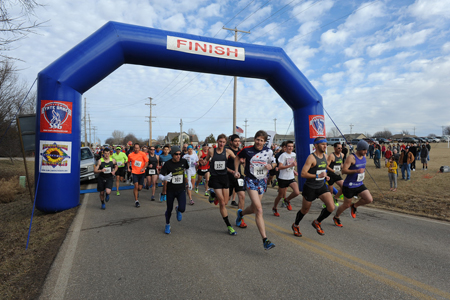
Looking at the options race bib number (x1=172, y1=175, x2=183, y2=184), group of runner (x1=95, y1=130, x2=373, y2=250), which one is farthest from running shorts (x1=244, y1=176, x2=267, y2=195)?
race bib number (x1=172, y1=175, x2=183, y2=184)

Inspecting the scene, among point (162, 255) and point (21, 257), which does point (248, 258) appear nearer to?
point (162, 255)

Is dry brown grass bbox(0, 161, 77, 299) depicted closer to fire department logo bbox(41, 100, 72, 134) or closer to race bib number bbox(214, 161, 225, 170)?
fire department logo bbox(41, 100, 72, 134)

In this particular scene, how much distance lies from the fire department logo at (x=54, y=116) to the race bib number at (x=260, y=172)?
5379 millimetres

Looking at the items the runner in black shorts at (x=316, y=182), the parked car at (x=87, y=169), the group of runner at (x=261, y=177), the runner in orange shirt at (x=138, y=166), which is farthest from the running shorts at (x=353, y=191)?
the parked car at (x=87, y=169)

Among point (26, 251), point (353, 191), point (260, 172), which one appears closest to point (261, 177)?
point (260, 172)

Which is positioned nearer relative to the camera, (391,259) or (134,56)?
(391,259)

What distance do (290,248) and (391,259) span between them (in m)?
1.47

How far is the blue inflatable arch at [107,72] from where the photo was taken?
6902 millimetres

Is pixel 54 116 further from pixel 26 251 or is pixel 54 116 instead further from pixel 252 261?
pixel 252 261

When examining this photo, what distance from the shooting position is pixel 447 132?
108 metres

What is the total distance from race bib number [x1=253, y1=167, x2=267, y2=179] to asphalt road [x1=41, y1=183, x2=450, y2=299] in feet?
3.89

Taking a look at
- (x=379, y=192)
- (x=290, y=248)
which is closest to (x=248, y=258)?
(x=290, y=248)

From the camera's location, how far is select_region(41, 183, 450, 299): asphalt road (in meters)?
3.11

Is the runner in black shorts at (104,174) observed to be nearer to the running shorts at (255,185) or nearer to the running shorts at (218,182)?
the running shorts at (218,182)
